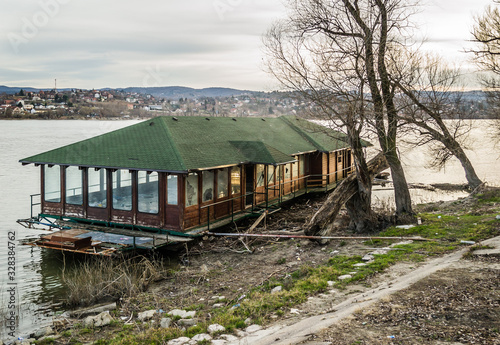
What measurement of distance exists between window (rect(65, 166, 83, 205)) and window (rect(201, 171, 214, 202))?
5161 millimetres

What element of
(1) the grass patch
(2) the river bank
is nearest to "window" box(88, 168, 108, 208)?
(2) the river bank

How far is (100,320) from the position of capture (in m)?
8.82

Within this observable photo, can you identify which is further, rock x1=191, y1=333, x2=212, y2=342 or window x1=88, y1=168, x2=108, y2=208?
window x1=88, y1=168, x2=108, y2=208

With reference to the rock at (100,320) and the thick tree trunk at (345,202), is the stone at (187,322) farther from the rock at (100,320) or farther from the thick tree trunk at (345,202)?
the thick tree trunk at (345,202)

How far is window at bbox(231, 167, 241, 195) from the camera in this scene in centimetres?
1825

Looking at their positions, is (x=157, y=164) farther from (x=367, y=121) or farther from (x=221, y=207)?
(x=367, y=121)

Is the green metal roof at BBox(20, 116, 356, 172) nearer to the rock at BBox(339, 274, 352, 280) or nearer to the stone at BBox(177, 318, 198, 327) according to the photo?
the rock at BBox(339, 274, 352, 280)

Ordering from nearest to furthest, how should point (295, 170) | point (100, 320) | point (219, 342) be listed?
point (219, 342) → point (100, 320) → point (295, 170)

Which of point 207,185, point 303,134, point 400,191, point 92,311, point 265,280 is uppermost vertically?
point 303,134

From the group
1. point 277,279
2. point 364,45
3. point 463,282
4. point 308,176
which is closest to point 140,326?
point 277,279

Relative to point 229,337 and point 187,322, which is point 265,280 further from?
point 229,337

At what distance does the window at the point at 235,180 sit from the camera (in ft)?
59.9

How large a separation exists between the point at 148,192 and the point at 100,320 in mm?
7546

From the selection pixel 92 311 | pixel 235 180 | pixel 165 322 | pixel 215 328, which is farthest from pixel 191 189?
pixel 215 328
